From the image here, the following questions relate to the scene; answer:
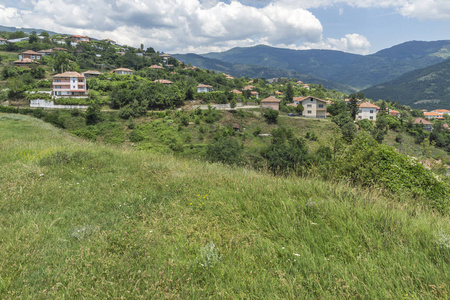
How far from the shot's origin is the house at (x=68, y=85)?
171 feet

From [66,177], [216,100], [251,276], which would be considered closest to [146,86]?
[216,100]

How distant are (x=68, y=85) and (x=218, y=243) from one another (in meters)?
63.5

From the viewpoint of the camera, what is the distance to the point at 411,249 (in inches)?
96.3

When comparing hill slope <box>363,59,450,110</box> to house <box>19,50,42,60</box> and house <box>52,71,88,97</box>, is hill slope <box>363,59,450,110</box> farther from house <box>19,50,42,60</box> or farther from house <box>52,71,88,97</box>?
house <box>19,50,42,60</box>

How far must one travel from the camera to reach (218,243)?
2.87 m

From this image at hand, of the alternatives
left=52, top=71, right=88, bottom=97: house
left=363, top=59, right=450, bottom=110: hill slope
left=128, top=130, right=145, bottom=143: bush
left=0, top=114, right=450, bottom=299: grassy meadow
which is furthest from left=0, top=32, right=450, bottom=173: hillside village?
left=363, top=59, right=450, bottom=110: hill slope

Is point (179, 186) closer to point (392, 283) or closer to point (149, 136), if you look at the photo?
point (392, 283)

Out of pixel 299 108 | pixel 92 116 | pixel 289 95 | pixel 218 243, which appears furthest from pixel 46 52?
pixel 218 243

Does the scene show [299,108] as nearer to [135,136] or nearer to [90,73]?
[135,136]

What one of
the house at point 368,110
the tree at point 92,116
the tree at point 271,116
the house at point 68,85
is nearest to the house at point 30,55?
the house at point 68,85

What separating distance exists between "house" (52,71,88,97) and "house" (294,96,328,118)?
53328mm

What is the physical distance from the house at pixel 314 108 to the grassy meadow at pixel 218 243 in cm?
5968

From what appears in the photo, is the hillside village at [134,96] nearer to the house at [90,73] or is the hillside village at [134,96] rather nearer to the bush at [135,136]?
the house at [90,73]

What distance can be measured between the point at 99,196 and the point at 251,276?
3.44m
